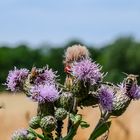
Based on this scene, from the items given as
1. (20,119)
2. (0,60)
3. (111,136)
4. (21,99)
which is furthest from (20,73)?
(0,60)

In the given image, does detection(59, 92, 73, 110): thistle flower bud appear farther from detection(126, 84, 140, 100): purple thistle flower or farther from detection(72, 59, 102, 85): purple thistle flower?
detection(126, 84, 140, 100): purple thistle flower

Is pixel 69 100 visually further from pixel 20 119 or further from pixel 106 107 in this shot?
pixel 20 119

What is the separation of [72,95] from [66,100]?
0.17 feet

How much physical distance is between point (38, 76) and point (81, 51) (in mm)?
220

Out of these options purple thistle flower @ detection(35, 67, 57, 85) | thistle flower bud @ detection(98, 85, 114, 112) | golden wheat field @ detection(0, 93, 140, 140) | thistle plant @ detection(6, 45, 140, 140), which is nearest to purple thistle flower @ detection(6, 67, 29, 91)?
thistle plant @ detection(6, 45, 140, 140)

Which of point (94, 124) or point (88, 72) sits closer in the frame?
point (88, 72)

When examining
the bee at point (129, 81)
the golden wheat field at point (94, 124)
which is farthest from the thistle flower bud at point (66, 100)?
the golden wheat field at point (94, 124)

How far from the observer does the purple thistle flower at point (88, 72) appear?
2346 millimetres

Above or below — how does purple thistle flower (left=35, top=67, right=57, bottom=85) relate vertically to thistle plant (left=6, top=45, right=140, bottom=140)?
above

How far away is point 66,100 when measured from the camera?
7.59 feet

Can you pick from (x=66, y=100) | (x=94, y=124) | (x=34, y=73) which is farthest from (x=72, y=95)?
(x=94, y=124)

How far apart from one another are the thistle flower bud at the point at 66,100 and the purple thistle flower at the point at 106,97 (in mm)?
103

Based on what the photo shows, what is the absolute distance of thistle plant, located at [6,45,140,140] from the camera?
2.34m

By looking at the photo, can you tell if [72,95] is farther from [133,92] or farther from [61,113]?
[133,92]
